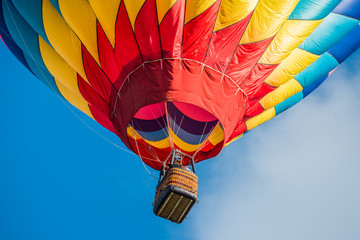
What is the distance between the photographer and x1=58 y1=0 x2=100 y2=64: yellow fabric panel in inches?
222

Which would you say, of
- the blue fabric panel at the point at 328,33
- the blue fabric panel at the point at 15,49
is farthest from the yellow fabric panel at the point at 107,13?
the blue fabric panel at the point at 328,33

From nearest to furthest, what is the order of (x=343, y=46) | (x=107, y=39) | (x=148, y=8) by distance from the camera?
(x=148, y=8)
(x=107, y=39)
(x=343, y=46)

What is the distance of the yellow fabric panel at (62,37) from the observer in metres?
6.09

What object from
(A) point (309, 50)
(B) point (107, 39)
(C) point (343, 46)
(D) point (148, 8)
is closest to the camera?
(D) point (148, 8)

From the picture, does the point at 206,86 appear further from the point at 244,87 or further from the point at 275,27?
the point at 275,27

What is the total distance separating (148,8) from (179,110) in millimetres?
1993

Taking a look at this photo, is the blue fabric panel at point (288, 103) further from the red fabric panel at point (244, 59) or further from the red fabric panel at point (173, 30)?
the red fabric panel at point (173, 30)

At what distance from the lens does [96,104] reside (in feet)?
21.0

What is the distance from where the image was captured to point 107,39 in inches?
223

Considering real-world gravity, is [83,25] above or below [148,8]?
below

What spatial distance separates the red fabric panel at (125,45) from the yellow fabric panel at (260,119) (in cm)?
216

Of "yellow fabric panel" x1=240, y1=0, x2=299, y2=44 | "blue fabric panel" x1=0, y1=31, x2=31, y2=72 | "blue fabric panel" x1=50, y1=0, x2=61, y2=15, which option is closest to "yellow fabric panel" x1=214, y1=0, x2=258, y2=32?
"yellow fabric panel" x1=240, y1=0, x2=299, y2=44

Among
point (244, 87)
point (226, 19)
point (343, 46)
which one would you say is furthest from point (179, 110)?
point (343, 46)

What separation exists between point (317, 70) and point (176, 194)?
315cm
